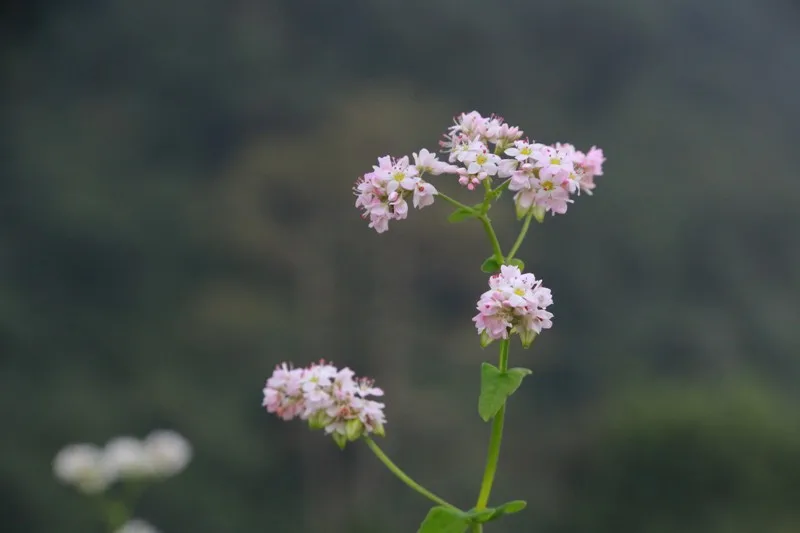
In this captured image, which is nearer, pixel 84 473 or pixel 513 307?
pixel 513 307

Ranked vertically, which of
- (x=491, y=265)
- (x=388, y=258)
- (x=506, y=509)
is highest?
(x=388, y=258)

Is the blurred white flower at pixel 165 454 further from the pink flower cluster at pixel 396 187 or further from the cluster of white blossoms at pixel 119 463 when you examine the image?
the pink flower cluster at pixel 396 187

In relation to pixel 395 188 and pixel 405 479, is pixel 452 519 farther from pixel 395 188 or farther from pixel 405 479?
pixel 395 188

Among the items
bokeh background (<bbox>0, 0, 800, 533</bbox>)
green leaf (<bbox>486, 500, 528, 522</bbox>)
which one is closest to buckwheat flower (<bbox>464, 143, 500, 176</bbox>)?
green leaf (<bbox>486, 500, 528, 522</bbox>)

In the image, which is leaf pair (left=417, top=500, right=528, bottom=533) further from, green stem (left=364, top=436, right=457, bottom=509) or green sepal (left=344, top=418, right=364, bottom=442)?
green sepal (left=344, top=418, right=364, bottom=442)

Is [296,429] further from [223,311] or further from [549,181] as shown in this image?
[549,181]

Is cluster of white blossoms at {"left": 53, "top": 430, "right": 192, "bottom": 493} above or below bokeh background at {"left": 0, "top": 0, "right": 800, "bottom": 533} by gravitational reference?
below

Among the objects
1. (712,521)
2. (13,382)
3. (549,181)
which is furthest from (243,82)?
(549,181)

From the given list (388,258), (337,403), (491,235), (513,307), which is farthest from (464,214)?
(388,258)
